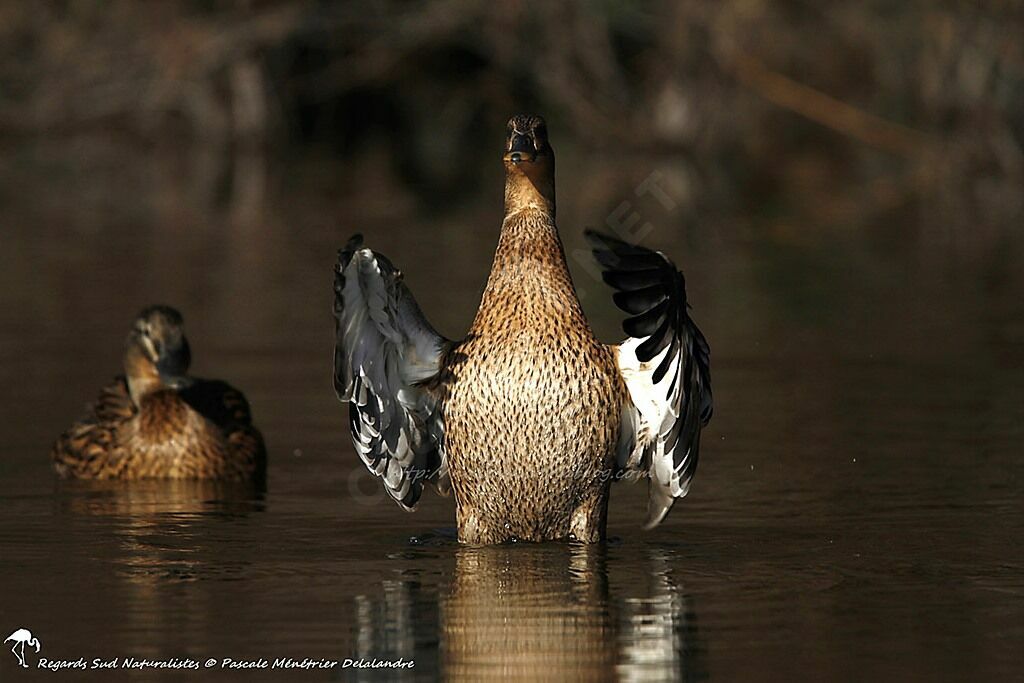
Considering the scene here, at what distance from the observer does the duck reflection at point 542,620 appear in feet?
21.1

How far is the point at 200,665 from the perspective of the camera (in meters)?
6.36

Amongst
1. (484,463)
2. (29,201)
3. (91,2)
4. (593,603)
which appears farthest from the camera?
(91,2)

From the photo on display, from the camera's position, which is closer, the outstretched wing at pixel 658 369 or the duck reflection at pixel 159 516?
the outstretched wing at pixel 658 369

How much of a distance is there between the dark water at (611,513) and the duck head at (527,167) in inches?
50.4

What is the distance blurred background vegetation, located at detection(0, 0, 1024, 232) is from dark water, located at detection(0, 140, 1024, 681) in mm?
7169

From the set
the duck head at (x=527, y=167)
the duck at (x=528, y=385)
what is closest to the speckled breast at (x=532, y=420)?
the duck at (x=528, y=385)

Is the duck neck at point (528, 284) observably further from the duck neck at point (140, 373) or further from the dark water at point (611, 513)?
the duck neck at point (140, 373)

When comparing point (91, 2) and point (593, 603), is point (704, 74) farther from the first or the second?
point (593, 603)

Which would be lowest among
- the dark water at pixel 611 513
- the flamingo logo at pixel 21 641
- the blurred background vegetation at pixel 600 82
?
the flamingo logo at pixel 21 641

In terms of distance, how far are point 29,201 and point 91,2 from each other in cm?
761

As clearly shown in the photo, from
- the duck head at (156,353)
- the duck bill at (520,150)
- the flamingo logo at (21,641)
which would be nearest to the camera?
the flamingo logo at (21,641)

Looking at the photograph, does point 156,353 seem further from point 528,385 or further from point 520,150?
point 528,385

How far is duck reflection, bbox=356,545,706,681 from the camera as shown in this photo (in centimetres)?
643

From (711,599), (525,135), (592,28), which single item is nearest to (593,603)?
(711,599)
